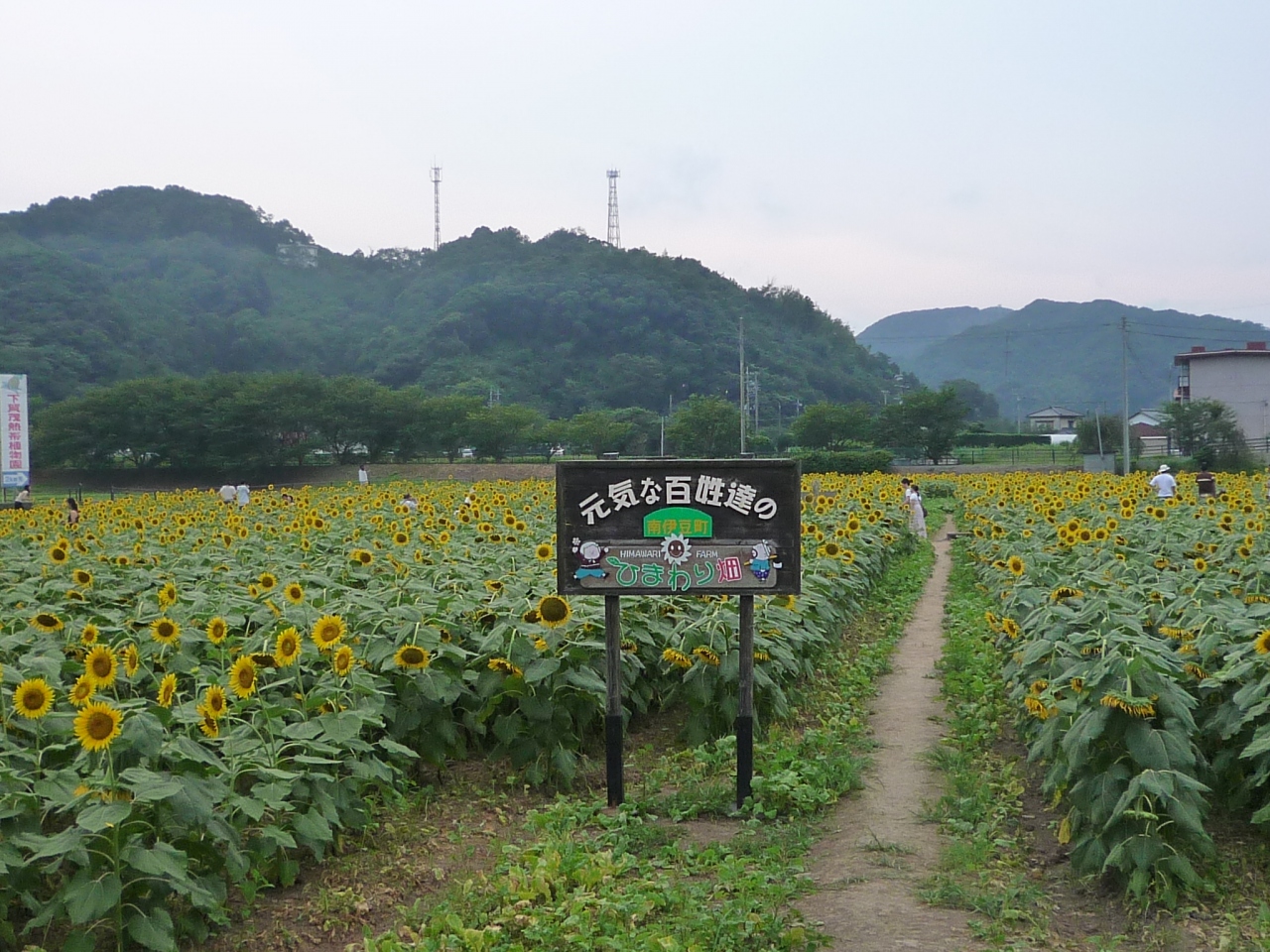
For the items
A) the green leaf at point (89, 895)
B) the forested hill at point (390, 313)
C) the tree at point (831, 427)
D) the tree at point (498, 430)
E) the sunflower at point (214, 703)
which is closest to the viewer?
the green leaf at point (89, 895)

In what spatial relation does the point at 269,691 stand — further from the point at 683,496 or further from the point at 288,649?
the point at 683,496

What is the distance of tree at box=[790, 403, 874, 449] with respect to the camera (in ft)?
227

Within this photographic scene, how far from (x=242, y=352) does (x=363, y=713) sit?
108m

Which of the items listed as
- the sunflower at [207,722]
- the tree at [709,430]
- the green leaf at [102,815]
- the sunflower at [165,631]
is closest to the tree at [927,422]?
the tree at [709,430]

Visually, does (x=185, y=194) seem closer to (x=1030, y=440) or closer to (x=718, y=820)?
(x=1030, y=440)

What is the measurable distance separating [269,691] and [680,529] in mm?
2200

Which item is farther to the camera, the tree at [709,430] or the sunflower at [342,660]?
the tree at [709,430]

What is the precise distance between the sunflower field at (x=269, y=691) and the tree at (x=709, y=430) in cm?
5403

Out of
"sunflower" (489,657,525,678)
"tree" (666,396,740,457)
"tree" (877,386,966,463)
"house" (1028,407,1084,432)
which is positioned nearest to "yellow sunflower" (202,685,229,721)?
"sunflower" (489,657,525,678)

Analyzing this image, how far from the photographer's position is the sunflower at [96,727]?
4367 mm

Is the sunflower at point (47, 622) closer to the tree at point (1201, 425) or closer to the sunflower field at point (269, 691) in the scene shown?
the sunflower field at point (269, 691)

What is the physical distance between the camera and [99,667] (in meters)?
4.84

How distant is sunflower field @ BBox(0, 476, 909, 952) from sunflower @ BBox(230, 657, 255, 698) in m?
0.01

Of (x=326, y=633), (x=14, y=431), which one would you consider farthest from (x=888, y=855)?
(x=14, y=431)
